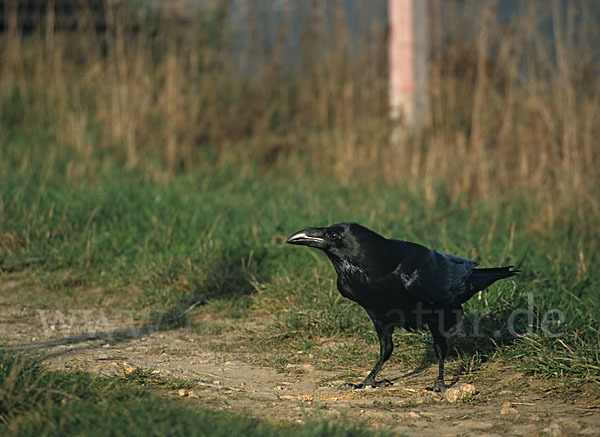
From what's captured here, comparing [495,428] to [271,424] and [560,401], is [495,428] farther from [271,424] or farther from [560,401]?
[271,424]

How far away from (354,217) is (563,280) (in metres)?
1.77

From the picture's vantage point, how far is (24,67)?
29.8ft

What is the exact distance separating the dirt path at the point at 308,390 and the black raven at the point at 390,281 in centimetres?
25

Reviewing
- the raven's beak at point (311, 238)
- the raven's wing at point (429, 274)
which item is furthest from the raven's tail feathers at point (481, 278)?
the raven's beak at point (311, 238)

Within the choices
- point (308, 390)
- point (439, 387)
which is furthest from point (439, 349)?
point (308, 390)

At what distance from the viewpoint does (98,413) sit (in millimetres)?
3010

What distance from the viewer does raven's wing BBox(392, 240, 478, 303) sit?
12.2 feet

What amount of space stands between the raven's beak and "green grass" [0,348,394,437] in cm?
95

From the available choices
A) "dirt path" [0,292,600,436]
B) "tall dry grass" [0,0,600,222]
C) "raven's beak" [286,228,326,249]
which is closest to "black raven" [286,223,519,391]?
"raven's beak" [286,228,326,249]

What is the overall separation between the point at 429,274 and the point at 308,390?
2.67 ft

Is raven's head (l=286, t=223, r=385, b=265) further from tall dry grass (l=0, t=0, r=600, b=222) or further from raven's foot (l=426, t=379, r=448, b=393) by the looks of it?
tall dry grass (l=0, t=0, r=600, b=222)

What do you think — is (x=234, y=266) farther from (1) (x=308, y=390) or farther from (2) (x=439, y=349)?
(2) (x=439, y=349)

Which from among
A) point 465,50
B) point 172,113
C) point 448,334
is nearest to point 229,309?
point 448,334

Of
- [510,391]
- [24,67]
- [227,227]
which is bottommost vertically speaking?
[510,391]
